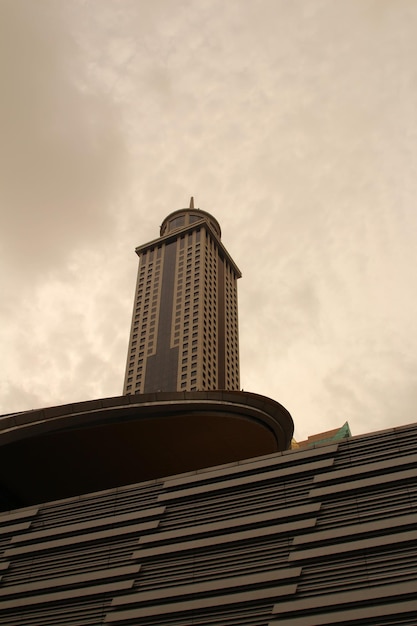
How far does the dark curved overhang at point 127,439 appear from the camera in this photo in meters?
27.3

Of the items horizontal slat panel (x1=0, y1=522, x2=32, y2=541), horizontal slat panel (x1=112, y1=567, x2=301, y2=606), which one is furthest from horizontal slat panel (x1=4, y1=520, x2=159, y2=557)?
horizontal slat panel (x1=112, y1=567, x2=301, y2=606)

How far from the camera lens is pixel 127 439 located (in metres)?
28.7

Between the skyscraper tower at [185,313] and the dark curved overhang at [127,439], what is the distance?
55.0 metres

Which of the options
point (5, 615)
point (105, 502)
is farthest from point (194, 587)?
point (5, 615)

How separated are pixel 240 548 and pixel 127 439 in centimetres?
1115

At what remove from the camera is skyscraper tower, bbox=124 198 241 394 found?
92562 millimetres

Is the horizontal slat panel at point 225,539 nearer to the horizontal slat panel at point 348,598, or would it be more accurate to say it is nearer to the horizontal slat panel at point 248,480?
the horizontal slat panel at point 248,480

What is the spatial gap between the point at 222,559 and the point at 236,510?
192 centimetres

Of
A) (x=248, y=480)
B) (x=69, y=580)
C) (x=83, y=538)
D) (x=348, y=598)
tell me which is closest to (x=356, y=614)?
(x=348, y=598)

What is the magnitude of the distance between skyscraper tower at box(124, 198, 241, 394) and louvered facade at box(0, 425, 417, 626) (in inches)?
2483

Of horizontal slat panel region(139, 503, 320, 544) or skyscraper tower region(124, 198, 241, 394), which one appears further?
skyscraper tower region(124, 198, 241, 394)

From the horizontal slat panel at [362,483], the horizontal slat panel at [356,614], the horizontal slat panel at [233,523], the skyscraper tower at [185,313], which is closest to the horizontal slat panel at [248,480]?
the horizontal slat panel at [362,483]

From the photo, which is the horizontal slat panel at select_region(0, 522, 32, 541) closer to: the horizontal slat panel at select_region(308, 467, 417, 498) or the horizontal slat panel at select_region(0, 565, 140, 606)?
the horizontal slat panel at select_region(0, 565, 140, 606)

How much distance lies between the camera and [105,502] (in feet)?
76.5
